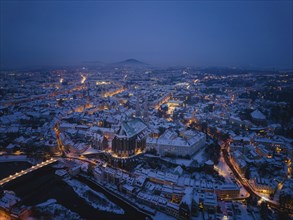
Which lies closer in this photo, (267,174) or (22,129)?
(267,174)

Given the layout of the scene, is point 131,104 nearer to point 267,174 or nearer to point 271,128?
point 271,128

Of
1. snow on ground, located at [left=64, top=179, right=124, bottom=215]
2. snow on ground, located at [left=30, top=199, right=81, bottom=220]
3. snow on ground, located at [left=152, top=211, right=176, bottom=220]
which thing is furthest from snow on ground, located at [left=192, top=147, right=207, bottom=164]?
snow on ground, located at [left=30, top=199, right=81, bottom=220]

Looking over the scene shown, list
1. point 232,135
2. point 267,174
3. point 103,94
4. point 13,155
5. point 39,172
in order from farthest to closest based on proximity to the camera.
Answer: point 103,94 → point 232,135 → point 13,155 → point 39,172 → point 267,174

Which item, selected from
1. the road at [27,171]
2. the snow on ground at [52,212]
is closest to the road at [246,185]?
the snow on ground at [52,212]

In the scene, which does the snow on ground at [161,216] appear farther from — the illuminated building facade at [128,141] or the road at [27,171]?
the road at [27,171]

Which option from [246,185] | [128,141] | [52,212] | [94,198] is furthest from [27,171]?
[246,185]

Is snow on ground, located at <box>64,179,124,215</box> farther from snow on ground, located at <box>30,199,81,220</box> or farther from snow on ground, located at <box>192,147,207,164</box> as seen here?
snow on ground, located at <box>192,147,207,164</box>

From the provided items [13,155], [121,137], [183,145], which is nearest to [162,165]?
[183,145]
